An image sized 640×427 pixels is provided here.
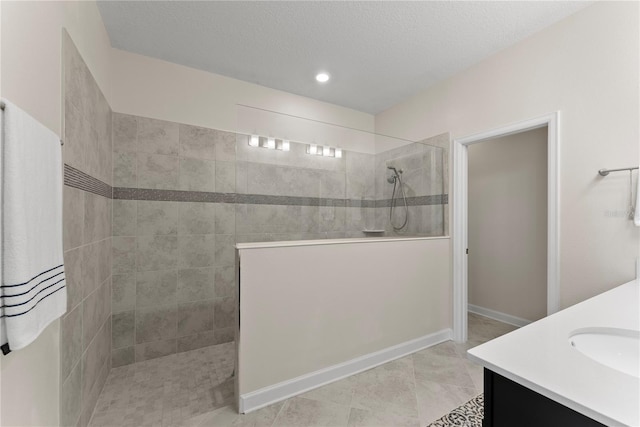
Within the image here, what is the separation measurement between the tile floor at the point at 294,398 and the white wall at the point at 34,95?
0.69 m

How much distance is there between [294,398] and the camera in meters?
1.85

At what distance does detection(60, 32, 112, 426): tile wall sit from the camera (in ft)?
4.45

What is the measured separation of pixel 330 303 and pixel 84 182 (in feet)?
5.68

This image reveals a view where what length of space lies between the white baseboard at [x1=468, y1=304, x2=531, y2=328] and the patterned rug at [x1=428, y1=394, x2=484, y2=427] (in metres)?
1.74

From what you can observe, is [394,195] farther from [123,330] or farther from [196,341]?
[123,330]

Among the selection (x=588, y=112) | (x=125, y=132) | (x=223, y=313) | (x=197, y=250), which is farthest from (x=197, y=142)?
(x=588, y=112)

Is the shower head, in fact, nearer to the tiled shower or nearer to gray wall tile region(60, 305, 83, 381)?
the tiled shower

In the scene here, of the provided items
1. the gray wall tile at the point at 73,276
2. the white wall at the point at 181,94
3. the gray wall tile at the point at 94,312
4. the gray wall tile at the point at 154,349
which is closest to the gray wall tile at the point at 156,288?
the gray wall tile at the point at 94,312

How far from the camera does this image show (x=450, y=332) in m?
2.78

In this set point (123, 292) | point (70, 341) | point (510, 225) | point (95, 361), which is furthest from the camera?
point (510, 225)

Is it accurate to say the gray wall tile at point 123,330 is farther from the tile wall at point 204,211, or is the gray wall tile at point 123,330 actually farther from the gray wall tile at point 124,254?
the gray wall tile at point 124,254

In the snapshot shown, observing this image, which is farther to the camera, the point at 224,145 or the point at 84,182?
the point at 224,145

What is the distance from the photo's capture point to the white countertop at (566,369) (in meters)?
0.56

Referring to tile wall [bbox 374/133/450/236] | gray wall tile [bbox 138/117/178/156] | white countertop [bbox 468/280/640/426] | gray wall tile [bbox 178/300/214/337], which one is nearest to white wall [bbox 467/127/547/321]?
tile wall [bbox 374/133/450/236]
